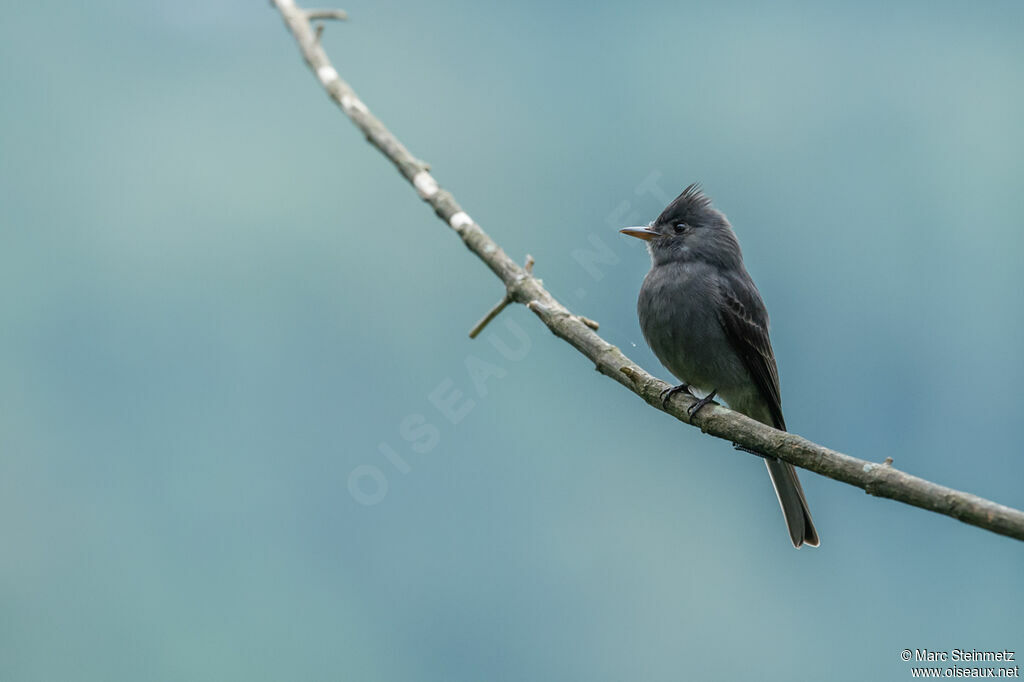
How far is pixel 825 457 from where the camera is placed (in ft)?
7.75

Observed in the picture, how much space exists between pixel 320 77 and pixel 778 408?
255cm

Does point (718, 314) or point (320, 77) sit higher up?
point (320, 77)

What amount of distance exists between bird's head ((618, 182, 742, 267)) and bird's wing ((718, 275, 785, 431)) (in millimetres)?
181

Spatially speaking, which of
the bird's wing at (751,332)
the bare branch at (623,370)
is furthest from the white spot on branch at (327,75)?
the bird's wing at (751,332)

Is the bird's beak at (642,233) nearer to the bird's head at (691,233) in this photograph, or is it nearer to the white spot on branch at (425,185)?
the bird's head at (691,233)

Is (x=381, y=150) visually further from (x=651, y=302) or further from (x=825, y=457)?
(x=825, y=457)

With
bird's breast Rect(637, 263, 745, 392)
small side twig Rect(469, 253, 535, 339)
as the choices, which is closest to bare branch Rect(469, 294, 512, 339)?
small side twig Rect(469, 253, 535, 339)

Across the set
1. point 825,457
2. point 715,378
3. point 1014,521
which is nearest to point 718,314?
point 715,378

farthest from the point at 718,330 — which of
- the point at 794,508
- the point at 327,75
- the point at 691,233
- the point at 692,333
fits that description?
the point at 327,75

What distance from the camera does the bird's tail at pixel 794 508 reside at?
3.86 m

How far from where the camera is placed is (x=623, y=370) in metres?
2.97

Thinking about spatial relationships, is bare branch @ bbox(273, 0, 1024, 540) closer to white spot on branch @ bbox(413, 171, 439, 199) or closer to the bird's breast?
white spot on branch @ bbox(413, 171, 439, 199)

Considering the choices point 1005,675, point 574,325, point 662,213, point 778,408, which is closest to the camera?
point 574,325

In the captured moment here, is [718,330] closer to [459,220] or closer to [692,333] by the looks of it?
[692,333]
